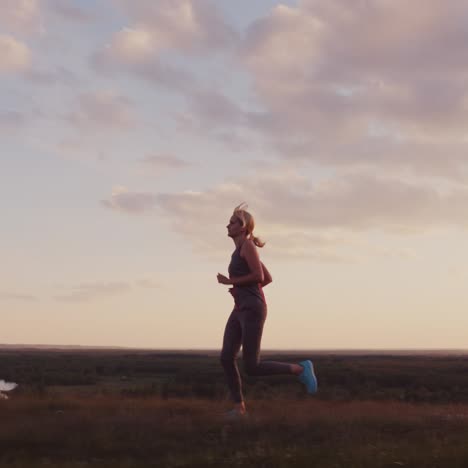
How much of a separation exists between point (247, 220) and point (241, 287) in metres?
0.81

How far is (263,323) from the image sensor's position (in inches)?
392

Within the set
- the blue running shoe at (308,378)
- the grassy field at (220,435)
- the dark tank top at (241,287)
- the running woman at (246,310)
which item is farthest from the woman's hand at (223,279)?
the grassy field at (220,435)

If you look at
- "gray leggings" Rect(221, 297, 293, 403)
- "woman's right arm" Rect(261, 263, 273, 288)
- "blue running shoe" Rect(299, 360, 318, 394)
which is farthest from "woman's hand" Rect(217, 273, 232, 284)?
"blue running shoe" Rect(299, 360, 318, 394)

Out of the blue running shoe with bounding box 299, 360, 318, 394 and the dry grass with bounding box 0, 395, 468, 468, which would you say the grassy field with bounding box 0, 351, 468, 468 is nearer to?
the dry grass with bounding box 0, 395, 468, 468

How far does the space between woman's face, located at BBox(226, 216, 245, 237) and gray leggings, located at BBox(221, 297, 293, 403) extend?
814 millimetres

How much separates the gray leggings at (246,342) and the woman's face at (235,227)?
2.67 feet

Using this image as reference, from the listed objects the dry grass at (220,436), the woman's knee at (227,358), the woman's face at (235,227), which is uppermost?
the woman's face at (235,227)

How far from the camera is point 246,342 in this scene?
9.81m

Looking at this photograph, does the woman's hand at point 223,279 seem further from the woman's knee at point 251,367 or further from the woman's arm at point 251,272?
the woman's knee at point 251,367

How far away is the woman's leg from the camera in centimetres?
1005

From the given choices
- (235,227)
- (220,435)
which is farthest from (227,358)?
(235,227)

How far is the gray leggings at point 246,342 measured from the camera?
9.82 metres

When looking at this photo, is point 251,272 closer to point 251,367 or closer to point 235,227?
point 235,227

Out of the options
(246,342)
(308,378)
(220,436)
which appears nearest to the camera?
(220,436)
